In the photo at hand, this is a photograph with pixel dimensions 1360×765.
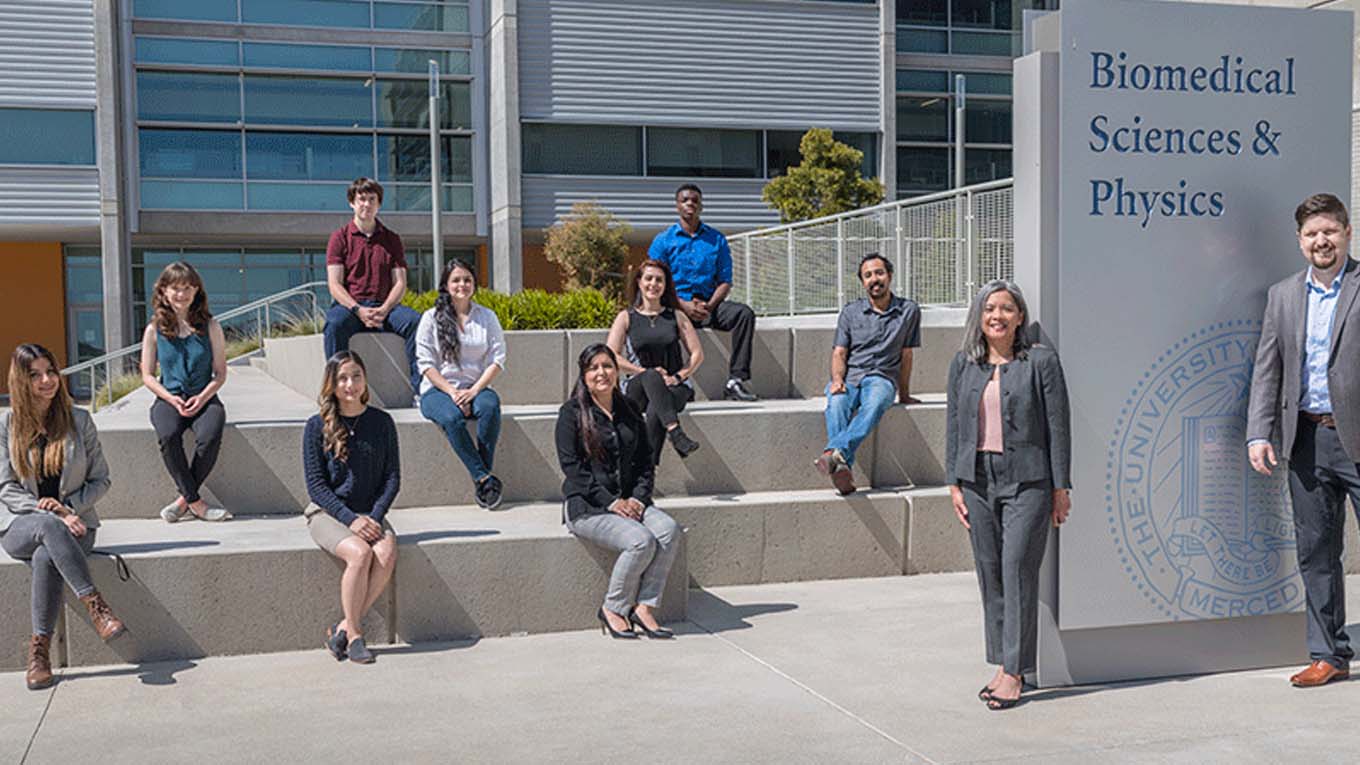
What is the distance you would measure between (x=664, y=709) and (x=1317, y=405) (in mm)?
3274

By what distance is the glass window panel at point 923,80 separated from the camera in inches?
1326

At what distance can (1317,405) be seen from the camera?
19.6ft

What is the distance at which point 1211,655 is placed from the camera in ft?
20.9

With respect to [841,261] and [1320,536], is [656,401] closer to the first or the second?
[1320,536]

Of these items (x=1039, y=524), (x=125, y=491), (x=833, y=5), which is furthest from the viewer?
(x=833, y=5)

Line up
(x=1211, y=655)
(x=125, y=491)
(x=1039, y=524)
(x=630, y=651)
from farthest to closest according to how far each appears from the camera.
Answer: (x=125, y=491) → (x=630, y=651) → (x=1211, y=655) → (x=1039, y=524)

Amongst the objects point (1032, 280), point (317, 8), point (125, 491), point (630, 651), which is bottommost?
point (630, 651)

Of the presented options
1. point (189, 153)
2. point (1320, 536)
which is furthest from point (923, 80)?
point (1320, 536)

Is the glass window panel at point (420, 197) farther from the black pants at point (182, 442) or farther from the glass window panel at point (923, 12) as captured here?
the black pants at point (182, 442)

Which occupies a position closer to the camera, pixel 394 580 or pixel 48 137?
pixel 394 580

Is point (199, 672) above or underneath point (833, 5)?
underneath

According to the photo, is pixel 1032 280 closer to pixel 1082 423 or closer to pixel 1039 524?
pixel 1082 423

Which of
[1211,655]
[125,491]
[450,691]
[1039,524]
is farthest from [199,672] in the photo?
[1211,655]

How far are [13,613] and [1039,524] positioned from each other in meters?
4.94
